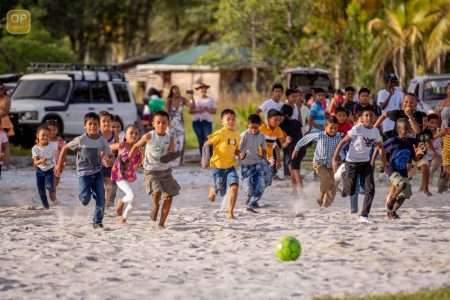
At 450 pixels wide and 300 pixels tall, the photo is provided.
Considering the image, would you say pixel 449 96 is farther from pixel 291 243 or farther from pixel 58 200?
pixel 291 243

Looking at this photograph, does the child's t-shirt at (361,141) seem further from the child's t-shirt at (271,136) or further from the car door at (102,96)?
the car door at (102,96)

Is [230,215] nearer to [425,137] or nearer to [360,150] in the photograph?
[360,150]

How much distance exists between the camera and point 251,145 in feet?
42.8

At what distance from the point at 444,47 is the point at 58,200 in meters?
23.2

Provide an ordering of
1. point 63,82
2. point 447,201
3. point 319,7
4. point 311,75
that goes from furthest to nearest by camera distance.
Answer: point 319,7
point 311,75
point 63,82
point 447,201

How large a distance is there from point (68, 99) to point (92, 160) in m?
10.5

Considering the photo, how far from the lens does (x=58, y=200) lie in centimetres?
1467

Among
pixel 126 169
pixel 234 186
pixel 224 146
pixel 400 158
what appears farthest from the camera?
pixel 224 146

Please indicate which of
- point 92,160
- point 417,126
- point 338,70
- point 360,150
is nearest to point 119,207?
point 92,160

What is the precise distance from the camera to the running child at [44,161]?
13422 mm

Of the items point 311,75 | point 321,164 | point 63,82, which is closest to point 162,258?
point 321,164

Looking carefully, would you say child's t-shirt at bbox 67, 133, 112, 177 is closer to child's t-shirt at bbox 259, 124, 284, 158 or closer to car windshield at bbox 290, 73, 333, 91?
child's t-shirt at bbox 259, 124, 284, 158

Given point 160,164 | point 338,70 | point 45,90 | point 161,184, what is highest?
point 338,70

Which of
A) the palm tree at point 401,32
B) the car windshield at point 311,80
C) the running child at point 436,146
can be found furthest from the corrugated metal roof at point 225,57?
the running child at point 436,146
